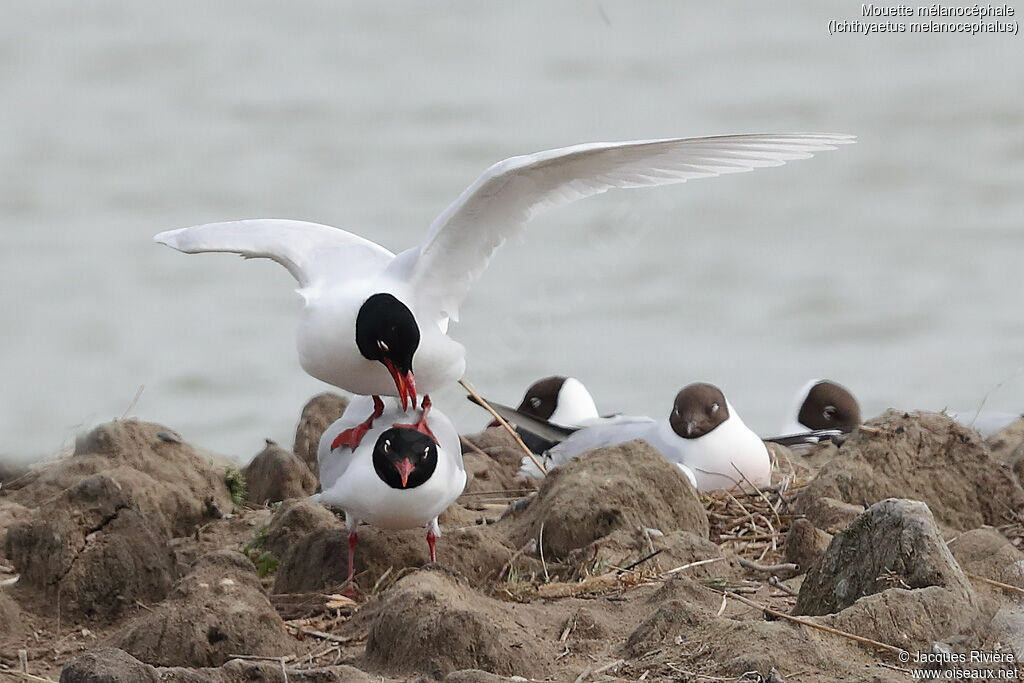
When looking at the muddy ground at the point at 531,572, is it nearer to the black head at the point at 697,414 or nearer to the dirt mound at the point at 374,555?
the dirt mound at the point at 374,555

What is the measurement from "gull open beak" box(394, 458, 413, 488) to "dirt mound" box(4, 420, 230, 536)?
3.60ft

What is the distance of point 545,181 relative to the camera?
6633 millimetres

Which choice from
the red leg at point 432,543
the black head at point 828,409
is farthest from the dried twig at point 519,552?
the black head at point 828,409

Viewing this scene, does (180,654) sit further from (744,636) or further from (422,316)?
(422,316)

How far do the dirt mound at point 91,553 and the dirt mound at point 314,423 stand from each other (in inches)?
88.8

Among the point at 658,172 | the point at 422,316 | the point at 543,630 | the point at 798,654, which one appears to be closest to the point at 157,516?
the point at 422,316

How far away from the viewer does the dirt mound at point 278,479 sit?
280 inches

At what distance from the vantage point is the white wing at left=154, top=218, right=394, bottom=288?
691cm

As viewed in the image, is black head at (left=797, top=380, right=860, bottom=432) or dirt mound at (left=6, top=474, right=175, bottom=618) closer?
dirt mound at (left=6, top=474, right=175, bottom=618)

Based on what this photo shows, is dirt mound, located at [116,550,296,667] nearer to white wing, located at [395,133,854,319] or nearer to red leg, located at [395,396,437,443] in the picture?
red leg, located at [395,396,437,443]

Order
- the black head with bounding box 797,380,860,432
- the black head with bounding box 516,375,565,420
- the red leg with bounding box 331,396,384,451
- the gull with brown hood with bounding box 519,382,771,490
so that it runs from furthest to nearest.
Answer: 1. the black head with bounding box 516,375,565,420
2. the black head with bounding box 797,380,860,432
3. the gull with brown hood with bounding box 519,382,771,490
4. the red leg with bounding box 331,396,384,451

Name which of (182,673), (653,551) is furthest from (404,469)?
(182,673)

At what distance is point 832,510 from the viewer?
583 centimetres

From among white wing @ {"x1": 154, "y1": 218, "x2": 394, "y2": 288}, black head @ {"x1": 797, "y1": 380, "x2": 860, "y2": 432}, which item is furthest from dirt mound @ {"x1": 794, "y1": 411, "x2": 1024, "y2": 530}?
black head @ {"x1": 797, "y1": 380, "x2": 860, "y2": 432}
